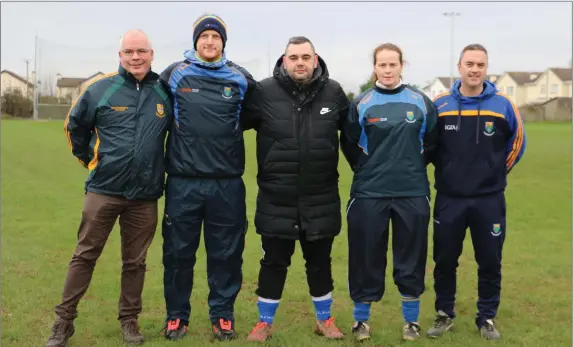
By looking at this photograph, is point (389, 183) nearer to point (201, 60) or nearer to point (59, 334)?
point (201, 60)

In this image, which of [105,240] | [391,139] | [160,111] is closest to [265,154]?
[160,111]

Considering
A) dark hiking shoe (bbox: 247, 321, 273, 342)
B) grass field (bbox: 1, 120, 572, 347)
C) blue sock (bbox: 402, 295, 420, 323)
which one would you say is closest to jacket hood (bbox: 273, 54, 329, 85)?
blue sock (bbox: 402, 295, 420, 323)

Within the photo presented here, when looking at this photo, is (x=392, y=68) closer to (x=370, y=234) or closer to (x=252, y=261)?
(x=370, y=234)

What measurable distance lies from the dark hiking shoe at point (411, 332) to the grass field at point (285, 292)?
0.07m

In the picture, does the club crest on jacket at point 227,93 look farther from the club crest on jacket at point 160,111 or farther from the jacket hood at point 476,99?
the jacket hood at point 476,99

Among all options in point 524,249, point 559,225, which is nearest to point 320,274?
point 524,249

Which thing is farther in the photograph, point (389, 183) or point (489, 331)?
Answer: point (489, 331)

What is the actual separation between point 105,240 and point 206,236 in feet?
2.63

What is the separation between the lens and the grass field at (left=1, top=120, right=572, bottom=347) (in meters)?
4.93

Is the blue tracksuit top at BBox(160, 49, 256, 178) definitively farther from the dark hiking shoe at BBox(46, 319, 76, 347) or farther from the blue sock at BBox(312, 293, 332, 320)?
the dark hiking shoe at BBox(46, 319, 76, 347)

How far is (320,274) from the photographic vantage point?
16.0 feet

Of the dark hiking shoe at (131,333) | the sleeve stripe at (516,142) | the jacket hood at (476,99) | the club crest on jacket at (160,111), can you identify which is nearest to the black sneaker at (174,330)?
the dark hiking shoe at (131,333)

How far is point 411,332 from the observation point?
4.84 meters

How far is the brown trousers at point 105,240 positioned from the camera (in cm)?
455
